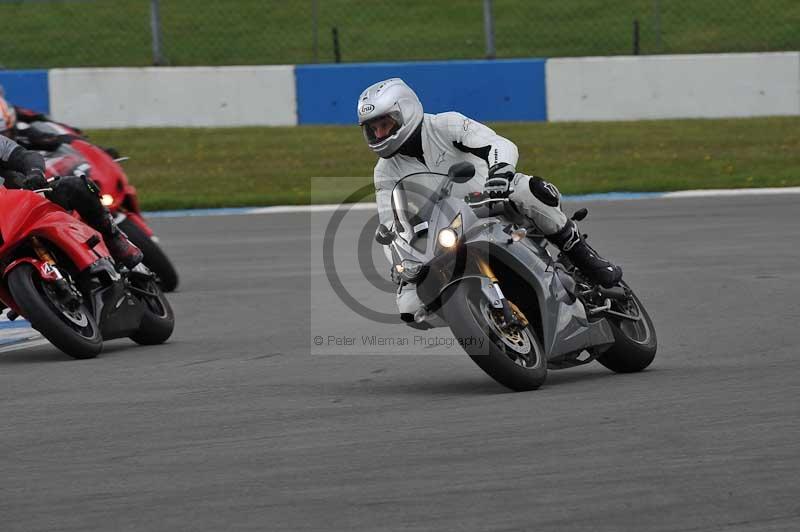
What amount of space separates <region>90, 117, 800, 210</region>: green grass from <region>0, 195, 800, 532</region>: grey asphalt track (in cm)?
743

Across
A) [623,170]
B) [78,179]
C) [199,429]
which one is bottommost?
[623,170]

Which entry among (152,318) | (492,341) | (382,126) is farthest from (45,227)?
(492,341)

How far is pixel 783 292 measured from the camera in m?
10.1

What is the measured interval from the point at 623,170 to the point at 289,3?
8.11 meters

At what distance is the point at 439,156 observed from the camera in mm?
7180

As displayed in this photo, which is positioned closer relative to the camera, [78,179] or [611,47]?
[78,179]

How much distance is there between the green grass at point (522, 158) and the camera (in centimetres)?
1780

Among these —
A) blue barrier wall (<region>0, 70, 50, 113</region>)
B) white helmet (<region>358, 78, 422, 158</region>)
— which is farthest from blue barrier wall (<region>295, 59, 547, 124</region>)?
white helmet (<region>358, 78, 422, 158</region>)

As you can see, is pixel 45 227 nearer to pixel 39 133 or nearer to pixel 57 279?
pixel 57 279

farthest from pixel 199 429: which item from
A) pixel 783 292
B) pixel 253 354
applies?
pixel 783 292

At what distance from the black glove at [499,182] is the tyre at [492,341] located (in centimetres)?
39

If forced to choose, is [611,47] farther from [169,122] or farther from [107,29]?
[107,29]

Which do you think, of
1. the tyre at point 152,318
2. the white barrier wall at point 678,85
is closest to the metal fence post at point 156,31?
the white barrier wall at point 678,85

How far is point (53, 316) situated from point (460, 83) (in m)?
12.7
